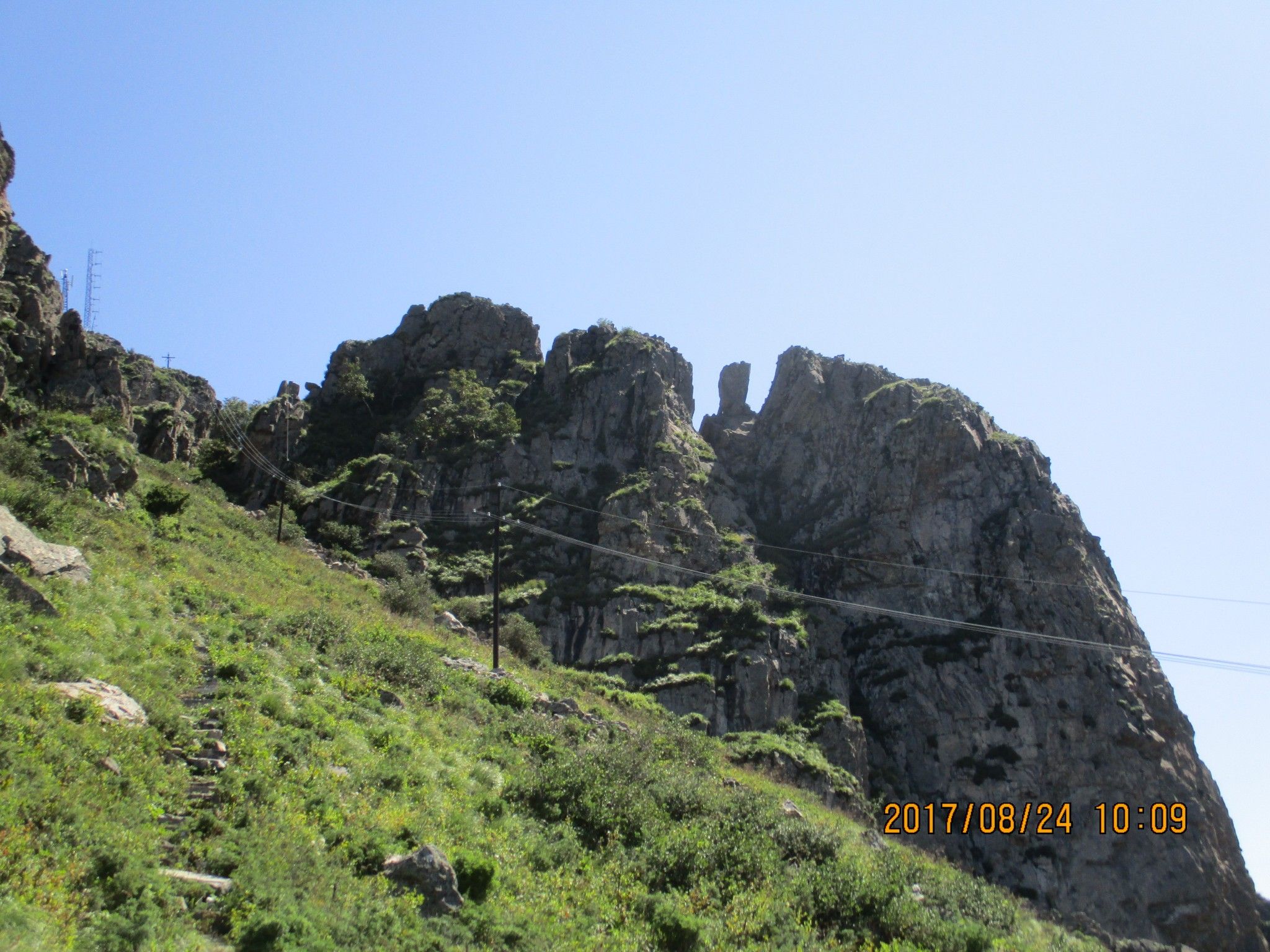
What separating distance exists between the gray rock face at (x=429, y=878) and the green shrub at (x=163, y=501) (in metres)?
22.3

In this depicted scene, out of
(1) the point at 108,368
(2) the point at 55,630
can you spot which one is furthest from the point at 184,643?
(1) the point at 108,368

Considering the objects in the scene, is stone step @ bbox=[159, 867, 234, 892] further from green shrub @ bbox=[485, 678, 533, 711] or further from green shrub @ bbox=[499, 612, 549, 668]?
green shrub @ bbox=[499, 612, 549, 668]

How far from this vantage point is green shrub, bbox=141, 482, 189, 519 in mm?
30391

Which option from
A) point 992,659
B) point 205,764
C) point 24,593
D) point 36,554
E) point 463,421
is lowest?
point 205,764

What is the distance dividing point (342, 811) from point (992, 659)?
46.3m

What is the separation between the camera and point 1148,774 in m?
48.2

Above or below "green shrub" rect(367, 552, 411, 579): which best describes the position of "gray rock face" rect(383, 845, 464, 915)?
below

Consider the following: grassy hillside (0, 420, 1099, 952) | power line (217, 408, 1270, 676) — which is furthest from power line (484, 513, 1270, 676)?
grassy hillside (0, 420, 1099, 952)

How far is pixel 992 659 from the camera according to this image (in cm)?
5203

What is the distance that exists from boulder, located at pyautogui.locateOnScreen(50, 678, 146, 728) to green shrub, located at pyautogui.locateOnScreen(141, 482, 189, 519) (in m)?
18.5

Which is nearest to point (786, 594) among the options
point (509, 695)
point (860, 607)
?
point (860, 607)

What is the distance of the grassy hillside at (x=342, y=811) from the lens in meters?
9.85

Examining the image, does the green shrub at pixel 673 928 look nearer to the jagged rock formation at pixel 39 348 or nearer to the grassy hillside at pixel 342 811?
the grassy hillside at pixel 342 811
